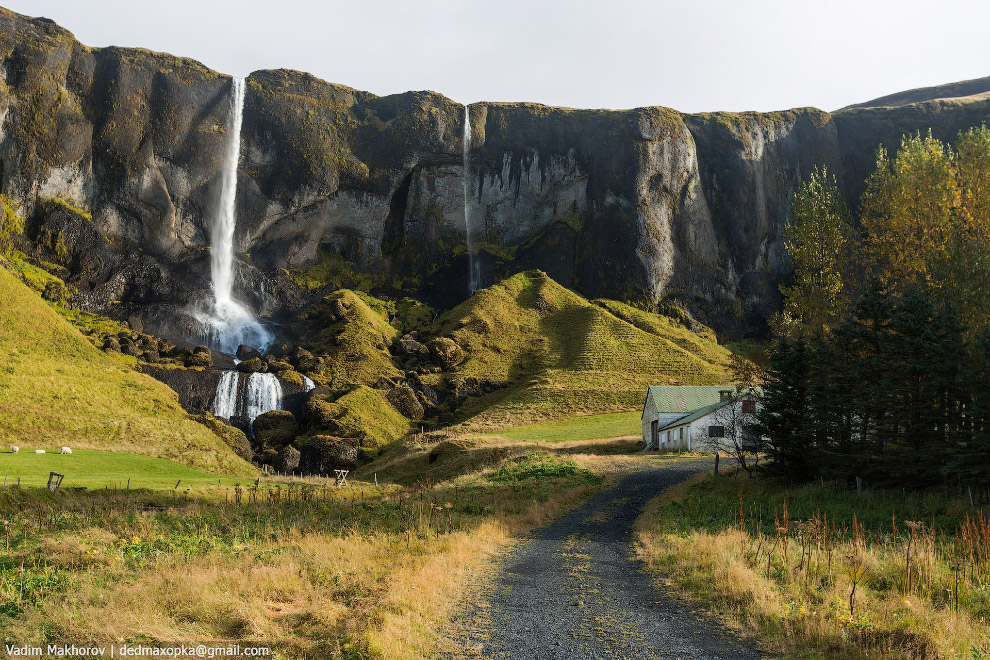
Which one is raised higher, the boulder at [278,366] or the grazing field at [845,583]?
the grazing field at [845,583]

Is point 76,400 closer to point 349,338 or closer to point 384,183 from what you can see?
Answer: point 349,338

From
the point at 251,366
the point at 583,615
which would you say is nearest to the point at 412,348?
the point at 251,366

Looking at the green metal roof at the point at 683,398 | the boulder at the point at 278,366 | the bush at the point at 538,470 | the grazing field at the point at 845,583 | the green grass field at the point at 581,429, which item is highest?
the grazing field at the point at 845,583

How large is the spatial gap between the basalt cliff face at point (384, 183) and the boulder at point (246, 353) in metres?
9.61

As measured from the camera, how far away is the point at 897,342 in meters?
24.0

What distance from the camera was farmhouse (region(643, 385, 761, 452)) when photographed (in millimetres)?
48281

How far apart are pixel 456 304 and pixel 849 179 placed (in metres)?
80.9

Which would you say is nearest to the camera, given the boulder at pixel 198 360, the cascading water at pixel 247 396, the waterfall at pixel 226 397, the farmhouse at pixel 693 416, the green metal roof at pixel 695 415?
the farmhouse at pixel 693 416

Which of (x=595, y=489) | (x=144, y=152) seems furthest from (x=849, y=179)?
(x=144, y=152)

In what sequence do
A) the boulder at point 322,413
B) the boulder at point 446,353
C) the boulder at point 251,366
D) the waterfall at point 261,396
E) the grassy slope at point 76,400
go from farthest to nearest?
the boulder at point 446,353, the boulder at point 251,366, the waterfall at point 261,396, the boulder at point 322,413, the grassy slope at point 76,400

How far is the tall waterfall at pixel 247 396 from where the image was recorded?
226 feet

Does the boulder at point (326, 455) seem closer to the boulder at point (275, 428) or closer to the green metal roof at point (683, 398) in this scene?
the boulder at point (275, 428)

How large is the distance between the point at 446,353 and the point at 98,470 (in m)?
53.2

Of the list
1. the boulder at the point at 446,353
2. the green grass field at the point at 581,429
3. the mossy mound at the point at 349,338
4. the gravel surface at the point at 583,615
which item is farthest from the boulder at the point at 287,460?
the gravel surface at the point at 583,615
